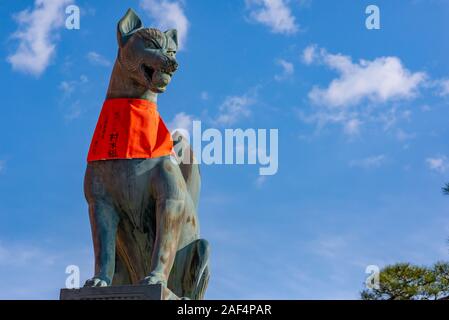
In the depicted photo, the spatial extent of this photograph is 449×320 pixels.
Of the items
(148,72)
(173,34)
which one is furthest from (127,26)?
(148,72)

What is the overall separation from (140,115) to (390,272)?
11.1 metres

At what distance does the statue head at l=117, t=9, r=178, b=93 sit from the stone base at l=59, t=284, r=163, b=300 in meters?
2.05

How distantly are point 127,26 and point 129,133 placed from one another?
1225 mm

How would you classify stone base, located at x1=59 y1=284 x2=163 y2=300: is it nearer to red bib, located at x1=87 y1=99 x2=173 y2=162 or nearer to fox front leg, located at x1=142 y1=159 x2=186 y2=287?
fox front leg, located at x1=142 y1=159 x2=186 y2=287

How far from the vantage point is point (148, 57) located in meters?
7.77

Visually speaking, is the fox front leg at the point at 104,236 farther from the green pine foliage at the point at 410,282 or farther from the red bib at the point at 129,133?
the green pine foliage at the point at 410,282

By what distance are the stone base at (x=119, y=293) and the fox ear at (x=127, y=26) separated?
2.53 meters

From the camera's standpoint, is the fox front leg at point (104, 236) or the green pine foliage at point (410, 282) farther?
the green pine foliage at point (410, 282)

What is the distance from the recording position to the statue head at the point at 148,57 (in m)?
7.76

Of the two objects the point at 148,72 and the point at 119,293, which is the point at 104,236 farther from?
the point at 148,72

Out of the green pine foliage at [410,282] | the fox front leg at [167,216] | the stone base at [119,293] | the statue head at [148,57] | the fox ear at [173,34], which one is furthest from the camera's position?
the green pine foliage at [410,282]

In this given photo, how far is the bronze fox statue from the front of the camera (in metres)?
→ 7.49

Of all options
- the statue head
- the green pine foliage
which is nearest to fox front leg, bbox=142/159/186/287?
the statue head

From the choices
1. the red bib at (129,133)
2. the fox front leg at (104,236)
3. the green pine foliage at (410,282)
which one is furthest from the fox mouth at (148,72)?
the green pine foliage at (410,282)
